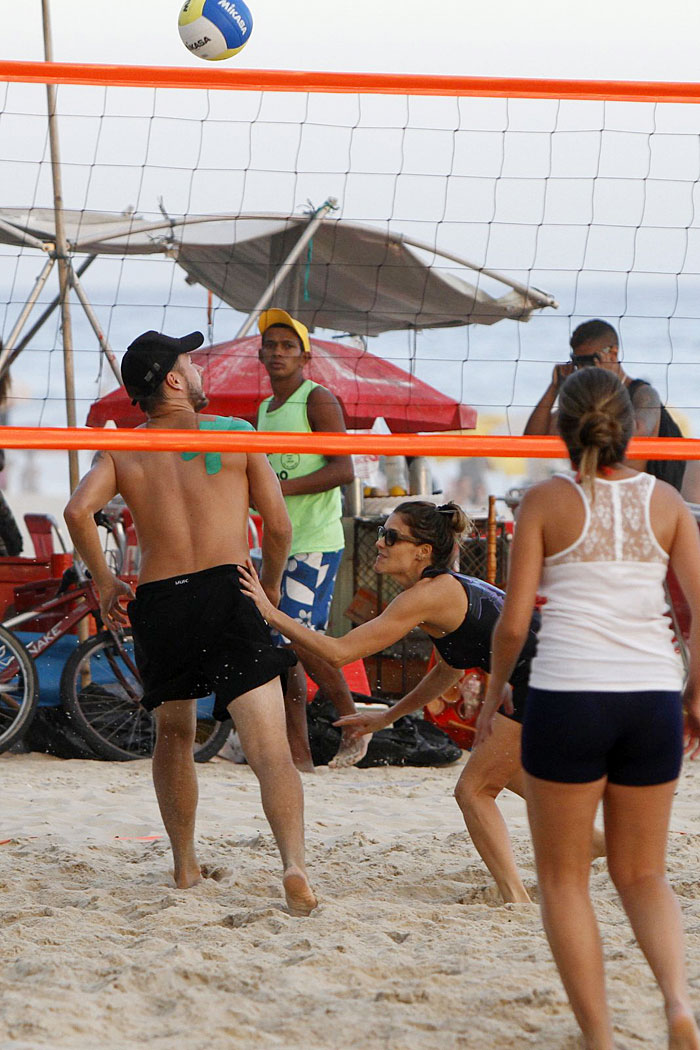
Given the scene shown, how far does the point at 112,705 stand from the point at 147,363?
2.77 metres

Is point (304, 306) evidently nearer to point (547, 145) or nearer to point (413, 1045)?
point (547, 145)

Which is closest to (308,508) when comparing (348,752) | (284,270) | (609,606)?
(348,752)

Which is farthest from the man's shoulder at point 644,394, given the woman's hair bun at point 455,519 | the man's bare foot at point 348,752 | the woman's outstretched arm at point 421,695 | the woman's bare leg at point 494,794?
the man's bare foot at point 348,752

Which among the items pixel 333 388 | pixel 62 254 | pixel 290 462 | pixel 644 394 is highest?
pixel 62 254

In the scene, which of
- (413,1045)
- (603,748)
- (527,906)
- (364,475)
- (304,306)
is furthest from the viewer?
(364,475)

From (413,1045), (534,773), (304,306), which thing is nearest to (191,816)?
(413,1045)

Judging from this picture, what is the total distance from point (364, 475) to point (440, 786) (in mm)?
3513

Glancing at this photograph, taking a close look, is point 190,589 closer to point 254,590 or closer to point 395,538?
point 254,590

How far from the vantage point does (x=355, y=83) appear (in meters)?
3.20

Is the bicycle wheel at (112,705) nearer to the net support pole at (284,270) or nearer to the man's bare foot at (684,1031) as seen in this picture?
the net support pole at (284,270)

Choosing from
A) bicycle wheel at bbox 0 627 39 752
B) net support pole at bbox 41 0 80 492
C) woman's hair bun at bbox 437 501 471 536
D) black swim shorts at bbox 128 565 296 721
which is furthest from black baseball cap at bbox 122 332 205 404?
bicycle wheel at bbox 0 627 39 752

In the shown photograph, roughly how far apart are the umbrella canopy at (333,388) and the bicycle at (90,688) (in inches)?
32.3

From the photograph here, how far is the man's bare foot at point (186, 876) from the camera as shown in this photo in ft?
11.1

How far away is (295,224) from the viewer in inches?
223
